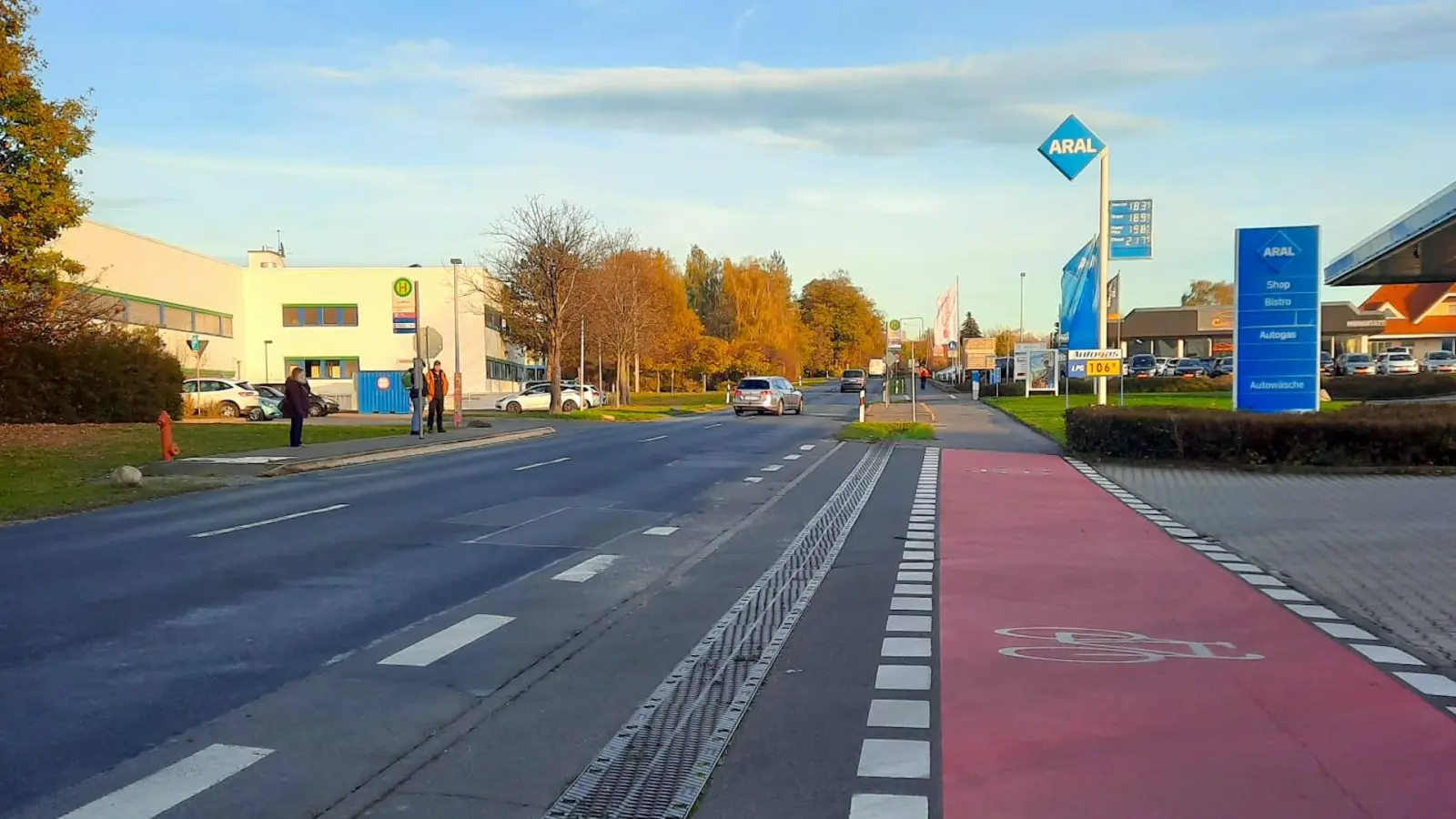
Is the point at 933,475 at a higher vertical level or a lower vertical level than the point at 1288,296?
lower

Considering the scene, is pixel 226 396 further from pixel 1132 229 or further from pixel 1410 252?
pixel 1410 252

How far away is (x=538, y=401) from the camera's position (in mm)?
51438

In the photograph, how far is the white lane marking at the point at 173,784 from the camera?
4465mm

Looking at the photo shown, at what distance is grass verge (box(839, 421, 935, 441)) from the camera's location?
94.6ft

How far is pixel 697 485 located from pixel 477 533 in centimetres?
586

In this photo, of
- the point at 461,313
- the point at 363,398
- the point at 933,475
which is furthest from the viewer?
the point at 461,313

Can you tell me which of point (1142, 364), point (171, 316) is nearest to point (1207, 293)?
point (1142, 364)

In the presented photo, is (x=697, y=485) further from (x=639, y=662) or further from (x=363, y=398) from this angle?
(x=363, y=398)

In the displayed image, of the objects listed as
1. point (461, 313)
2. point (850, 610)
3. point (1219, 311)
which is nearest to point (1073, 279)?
point (850, 610)

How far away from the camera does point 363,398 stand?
54.0 metres

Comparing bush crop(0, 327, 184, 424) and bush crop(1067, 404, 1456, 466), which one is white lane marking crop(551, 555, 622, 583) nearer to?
bush crop(1067, 404, 1456, 466)

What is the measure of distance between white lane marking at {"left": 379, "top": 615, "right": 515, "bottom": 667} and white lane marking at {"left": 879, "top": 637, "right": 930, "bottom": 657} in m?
2.72

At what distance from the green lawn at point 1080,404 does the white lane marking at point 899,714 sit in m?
20.5

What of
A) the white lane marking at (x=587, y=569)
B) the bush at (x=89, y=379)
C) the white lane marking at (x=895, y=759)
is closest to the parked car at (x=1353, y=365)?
the bush at (x=89, y=379)
